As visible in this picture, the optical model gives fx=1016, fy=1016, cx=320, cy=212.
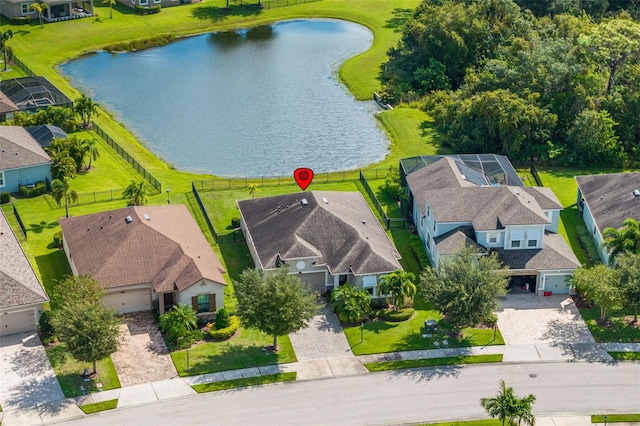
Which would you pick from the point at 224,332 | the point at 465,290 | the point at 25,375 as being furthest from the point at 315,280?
the point at 25,375

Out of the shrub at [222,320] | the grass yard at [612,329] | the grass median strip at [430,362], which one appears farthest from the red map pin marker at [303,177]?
the grass yard at [612,329]

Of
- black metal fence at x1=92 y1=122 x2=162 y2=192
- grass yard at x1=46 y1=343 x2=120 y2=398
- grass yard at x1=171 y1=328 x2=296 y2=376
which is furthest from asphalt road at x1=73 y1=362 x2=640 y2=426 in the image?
black metal fence at x1=92 y1=122 x2=162 y2=192

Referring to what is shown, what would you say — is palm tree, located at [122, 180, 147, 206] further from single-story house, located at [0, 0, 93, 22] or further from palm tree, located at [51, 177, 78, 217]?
single-story house, located at [0, 0, 93, 22]

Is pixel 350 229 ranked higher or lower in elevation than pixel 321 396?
higher

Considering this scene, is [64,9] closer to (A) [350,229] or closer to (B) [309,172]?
(B) [309,172]

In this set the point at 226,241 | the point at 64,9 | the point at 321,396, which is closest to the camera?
the point at 321,396

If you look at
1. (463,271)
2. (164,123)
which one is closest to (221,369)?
(463,271)

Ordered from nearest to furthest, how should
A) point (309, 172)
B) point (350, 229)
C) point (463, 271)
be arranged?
point (463, 271), point (350, 229), point (309, 172)

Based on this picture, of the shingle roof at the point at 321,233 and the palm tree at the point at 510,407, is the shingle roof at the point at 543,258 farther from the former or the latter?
the palm tree at the point at 510,407
